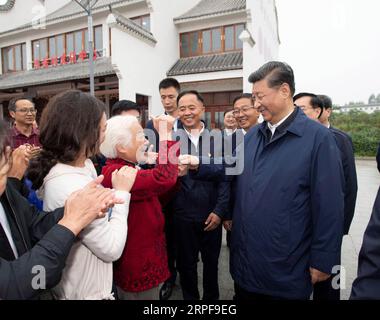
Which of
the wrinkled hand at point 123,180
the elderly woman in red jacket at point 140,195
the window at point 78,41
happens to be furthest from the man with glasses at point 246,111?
the window at point 78,41

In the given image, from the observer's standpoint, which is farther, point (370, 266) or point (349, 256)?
point (349, 256)

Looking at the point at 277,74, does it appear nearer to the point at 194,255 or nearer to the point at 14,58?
the point at 194,255

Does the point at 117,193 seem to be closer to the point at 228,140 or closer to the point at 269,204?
the point at 269,204

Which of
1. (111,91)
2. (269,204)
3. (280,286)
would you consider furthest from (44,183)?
(111,91)

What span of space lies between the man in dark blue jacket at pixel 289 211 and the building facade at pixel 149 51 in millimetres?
8387

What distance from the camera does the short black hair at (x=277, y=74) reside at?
1986 millimetres

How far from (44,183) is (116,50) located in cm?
883

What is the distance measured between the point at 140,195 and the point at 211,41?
36.8 ft

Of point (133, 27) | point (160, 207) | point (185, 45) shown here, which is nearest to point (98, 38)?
point (133, 27)

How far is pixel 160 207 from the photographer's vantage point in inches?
78.5

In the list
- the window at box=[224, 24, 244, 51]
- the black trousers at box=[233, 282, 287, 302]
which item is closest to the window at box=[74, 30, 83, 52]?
the window at box=[224, 24, 244, 51]

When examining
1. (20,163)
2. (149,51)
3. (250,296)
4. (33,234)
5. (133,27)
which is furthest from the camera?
(149,51)

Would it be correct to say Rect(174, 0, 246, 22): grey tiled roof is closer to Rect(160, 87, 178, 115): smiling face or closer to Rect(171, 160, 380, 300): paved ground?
Rect(171, 160, 380, 300): paved ground

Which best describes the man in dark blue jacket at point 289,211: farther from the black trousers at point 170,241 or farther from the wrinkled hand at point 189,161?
the black trousers at point 170,241
